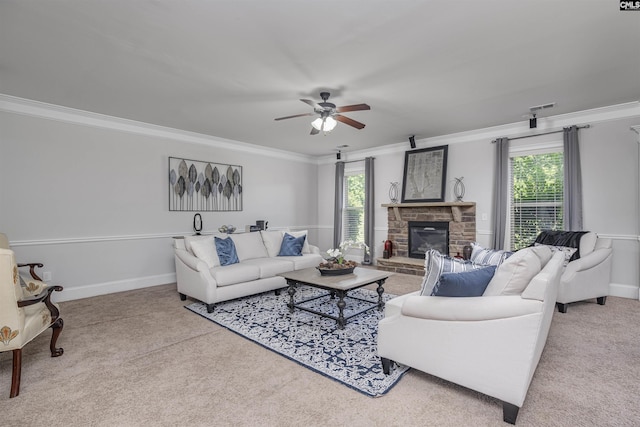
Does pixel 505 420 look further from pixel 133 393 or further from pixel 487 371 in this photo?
pixel 133 393

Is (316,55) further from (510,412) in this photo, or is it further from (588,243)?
(588,243)

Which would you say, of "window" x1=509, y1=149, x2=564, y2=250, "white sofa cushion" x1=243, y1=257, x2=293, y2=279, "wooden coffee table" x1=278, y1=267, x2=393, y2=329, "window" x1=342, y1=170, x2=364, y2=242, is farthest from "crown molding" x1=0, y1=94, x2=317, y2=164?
"window" x1=509, y1=149, x2=564, y2=250

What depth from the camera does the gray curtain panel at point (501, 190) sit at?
→ 16.8 feet

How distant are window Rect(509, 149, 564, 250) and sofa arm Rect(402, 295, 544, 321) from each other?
155 inches

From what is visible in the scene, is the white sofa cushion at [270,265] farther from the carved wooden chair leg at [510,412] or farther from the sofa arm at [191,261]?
the carved wooden chair leg at [510,412]

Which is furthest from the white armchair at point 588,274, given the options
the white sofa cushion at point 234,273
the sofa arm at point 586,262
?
the white sofa cushion at point 234,273

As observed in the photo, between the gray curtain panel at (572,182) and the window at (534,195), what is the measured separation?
21cm

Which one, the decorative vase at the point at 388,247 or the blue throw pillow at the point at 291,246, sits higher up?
the blue throw pillow at the point at 291,246

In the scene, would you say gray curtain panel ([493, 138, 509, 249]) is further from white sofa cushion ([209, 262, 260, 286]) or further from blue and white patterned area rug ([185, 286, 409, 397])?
white sofa cushion ([209, 262, 260, 286])

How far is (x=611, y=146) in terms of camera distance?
4.31 meters

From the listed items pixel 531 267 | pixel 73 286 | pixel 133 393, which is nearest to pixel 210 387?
pixel 133 393

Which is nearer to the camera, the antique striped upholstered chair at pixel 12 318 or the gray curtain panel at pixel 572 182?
the antique striped upholstered chair at pixel 12 318

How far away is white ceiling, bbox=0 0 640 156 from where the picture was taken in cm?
223

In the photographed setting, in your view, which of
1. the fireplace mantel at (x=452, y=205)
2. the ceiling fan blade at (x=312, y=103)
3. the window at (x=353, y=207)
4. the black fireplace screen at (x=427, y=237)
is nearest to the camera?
the ceiling fan blade at (x=312, y=103)
